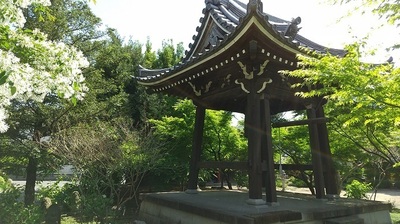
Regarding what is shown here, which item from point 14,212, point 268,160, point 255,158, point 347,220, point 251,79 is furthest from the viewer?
point 14,212

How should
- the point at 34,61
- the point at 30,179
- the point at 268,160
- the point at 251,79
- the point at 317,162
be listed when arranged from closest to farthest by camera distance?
the point at 34,61 < the point at 268,160 < the point at 251,79 < the point at 317,162 < the point at 30,179

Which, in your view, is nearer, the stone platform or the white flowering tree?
the white flowering tree

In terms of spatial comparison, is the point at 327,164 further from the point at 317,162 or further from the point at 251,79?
the point at 251,79

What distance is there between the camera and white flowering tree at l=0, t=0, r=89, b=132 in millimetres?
3664

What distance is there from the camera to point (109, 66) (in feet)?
50.5

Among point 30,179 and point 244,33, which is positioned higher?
point 244,33

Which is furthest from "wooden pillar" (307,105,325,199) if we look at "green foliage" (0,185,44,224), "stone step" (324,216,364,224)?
"green foliage" (0,185,44,224)

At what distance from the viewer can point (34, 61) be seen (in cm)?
409

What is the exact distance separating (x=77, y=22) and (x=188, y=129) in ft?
26.0

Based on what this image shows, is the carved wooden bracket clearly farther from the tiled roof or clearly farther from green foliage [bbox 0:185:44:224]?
green foliage [bbox 0:185:44:224]

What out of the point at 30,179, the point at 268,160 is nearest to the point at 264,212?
the point at 268,160

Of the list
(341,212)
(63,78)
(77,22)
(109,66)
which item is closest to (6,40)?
(63,78)

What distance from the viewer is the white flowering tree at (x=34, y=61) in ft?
12.0

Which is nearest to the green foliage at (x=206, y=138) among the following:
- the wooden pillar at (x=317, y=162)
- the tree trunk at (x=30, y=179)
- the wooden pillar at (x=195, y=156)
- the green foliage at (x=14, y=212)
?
the wooden pillar at (x=195, y=156)
